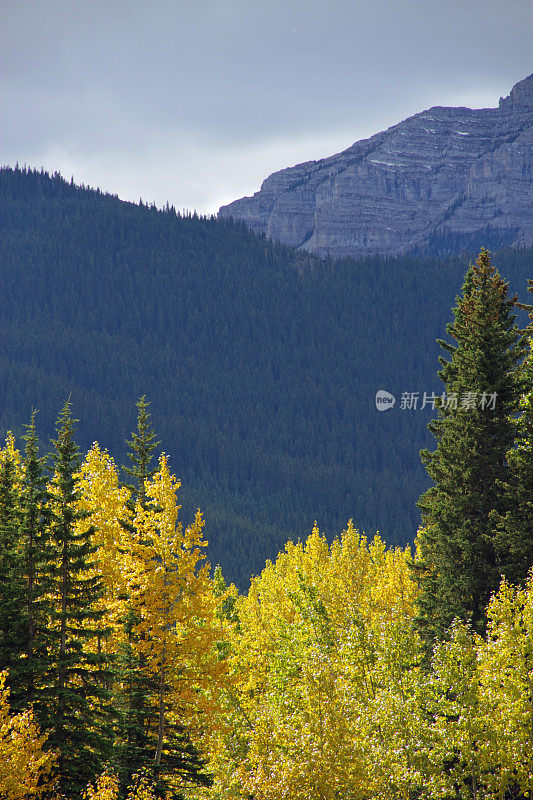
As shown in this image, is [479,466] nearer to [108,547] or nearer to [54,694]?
[108,547]

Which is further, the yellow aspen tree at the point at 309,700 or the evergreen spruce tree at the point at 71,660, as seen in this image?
the evergreen spruce tree at the point at 71,660

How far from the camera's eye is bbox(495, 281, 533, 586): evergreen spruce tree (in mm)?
32406

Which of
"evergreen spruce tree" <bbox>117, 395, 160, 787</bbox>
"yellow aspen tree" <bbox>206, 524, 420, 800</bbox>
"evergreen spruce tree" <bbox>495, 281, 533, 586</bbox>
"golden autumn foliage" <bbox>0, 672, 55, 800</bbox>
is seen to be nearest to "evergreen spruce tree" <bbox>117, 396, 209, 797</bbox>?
"evergreen spruce tree" <bbox>117, 395, 160, 787</bbox>

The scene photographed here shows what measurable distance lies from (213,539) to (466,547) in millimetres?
162890

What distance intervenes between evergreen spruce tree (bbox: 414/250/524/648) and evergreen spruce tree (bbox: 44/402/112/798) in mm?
14296

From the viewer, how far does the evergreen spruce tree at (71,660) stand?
2708 cm

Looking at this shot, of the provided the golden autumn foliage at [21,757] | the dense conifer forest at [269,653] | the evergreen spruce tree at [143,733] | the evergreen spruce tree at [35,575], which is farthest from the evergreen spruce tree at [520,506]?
the golden autumn foliage at [21,757]

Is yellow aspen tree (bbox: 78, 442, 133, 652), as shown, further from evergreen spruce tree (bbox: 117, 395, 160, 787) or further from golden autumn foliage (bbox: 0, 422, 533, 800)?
evergreen spruce tree (bbox: 117, 395, 160, 787)

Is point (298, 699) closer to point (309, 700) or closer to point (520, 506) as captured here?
point (309, 700)

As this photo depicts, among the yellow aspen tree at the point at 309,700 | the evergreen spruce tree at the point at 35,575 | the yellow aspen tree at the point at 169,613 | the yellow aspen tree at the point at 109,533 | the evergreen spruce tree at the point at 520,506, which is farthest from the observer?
the evergreen spruce tree at the point at 520,506

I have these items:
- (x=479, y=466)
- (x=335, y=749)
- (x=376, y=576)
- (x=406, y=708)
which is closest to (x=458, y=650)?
(x=406, y=708)

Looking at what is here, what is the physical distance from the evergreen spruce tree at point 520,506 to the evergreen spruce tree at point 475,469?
1.44 ft

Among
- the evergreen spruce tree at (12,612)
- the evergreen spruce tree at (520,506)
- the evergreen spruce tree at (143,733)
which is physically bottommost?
the evergreen spruce tree at (143,733)

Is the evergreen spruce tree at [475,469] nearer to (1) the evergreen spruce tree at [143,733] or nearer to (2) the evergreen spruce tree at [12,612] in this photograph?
(1) the evergreen spruce tree at [143,733]
